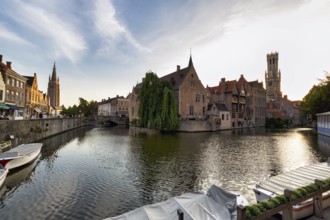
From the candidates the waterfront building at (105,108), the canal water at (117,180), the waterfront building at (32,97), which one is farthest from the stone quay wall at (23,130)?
the waterfront building at (105,108)

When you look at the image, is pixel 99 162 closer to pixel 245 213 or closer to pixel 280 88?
pixel 245 213

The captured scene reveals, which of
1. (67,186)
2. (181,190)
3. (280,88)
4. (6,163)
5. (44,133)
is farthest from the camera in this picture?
(280,88)

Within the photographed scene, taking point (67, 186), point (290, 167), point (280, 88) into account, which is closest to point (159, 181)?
point (67, 186)

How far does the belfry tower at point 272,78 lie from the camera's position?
382 ft

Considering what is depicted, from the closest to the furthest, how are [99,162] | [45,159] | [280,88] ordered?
[99,162]
[45,159]
[280,88]

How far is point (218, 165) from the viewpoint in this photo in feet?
55.9

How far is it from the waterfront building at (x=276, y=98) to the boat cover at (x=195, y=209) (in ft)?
296

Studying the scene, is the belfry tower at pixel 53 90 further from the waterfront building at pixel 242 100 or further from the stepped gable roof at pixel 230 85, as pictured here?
the stepped gable roof at pixel 230 85

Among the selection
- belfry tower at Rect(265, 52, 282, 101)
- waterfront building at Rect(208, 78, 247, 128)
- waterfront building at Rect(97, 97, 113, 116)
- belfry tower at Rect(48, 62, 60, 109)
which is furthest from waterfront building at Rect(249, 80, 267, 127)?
belfry tower at Rect(48, 62, 60, 109)

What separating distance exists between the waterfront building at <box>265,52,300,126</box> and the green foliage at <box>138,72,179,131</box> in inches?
2362

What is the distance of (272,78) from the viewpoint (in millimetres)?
120062

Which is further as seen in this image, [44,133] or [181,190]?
[44,133]

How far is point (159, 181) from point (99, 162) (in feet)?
27.4

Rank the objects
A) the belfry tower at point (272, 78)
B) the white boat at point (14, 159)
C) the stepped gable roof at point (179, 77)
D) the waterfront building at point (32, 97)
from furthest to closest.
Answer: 1. the belfry tower at point (272, 78)
2. the stepped gable roof at point (179, 77)
3. the waterfront building at point (32, 97)
4. the white boat at point (14, 159)
